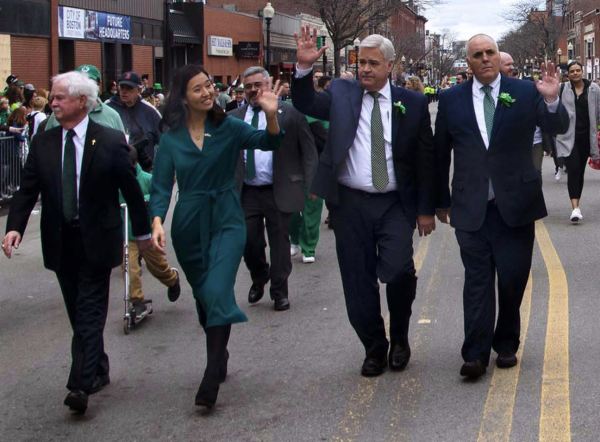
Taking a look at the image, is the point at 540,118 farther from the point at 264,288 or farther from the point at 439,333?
the point at 264,288

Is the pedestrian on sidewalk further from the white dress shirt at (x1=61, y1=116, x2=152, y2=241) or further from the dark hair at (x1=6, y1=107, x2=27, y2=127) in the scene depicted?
the dark hair at (x1=6, y1=107, x2=27, y2=127)

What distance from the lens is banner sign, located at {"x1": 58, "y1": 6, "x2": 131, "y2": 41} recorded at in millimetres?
29594

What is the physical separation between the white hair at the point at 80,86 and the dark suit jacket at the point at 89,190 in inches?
4.9

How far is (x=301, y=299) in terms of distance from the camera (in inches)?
332

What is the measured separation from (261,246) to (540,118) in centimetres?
313

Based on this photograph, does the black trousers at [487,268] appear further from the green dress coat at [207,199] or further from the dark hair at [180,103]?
the dark hair at [180,103]

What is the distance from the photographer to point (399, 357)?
19.6 feet

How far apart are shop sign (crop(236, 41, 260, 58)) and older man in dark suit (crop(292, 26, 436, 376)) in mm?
44456

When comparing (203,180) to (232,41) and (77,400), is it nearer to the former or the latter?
(77,400)

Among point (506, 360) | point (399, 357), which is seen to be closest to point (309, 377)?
point (399, 357)

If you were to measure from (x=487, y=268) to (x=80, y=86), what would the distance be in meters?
2.50

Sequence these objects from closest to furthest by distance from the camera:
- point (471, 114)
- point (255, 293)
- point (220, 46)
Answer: point (471, 114)
point (255, 293)
point (220, 46)

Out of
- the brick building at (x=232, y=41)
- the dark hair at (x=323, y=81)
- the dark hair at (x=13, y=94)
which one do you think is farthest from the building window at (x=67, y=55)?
the dark hair at (x=323, y=81)

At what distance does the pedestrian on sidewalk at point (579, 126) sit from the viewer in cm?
1188
